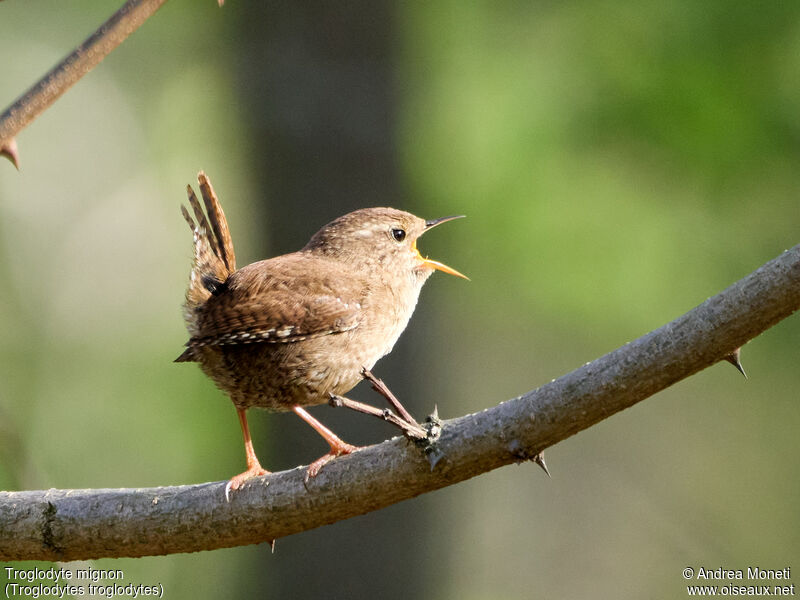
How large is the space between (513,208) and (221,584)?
4.64 metres

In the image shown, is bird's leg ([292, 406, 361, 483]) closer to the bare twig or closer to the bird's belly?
the bird's belly

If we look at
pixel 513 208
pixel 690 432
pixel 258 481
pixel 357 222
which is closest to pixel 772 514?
pixel 690 432

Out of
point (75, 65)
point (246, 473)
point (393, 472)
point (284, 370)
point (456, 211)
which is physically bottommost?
point (393, 472)

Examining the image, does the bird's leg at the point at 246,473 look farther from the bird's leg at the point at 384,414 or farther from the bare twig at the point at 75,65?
the bare twig at the point at 75,65

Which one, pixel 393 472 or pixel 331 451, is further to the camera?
pixel 331 451

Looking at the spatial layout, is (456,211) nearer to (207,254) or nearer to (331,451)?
(207,254)

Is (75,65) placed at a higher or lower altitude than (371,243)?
lower

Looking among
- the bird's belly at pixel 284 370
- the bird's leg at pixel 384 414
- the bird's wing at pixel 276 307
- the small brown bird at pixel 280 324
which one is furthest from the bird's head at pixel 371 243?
the bird's leg at pixel 384 414

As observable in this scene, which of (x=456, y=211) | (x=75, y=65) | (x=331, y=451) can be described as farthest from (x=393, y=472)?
(x=456, y=211)

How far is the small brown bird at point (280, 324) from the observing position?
3043mm

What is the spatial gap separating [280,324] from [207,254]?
560 mm

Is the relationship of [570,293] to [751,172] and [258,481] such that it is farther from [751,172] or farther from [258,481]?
[258,481]

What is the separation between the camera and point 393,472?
2307mm

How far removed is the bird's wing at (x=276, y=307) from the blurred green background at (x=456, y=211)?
1.20 meters
